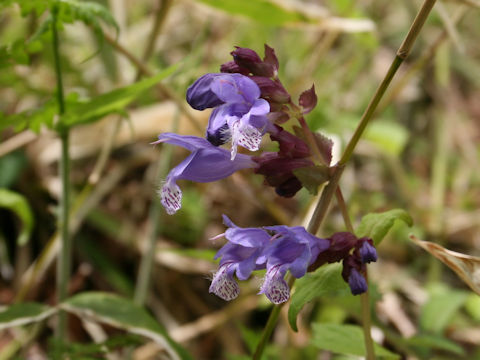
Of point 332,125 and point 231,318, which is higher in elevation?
point 332,125

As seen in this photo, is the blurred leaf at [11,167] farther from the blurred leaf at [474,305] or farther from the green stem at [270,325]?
the blurred leaf at [474,305]

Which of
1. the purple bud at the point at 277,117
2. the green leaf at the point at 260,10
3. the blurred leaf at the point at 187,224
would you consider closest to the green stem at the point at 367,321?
the purple bud at the point at 277,117

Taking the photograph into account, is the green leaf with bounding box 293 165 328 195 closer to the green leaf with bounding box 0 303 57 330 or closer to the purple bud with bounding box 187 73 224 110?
the purple bud with bounding box 187 73 224 110

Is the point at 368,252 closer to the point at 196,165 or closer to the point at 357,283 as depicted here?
the point at 357,283

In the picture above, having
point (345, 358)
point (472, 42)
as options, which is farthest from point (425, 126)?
point (345, 358)

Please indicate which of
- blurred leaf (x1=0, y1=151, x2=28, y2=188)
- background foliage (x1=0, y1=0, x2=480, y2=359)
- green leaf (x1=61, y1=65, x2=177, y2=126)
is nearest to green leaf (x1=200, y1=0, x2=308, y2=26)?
background foliage (x1=0, y1=0, x2=480, y2=359)

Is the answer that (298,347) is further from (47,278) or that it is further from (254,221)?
(47,278)
